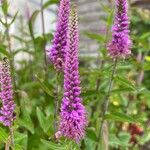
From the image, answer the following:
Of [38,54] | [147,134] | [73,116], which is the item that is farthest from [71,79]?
[147,134]

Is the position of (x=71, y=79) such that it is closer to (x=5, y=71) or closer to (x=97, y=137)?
(x=5, y=71)

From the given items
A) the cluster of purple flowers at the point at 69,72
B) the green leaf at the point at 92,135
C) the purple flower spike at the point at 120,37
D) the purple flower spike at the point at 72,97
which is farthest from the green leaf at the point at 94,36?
the purple flower spike at the point at 72,97

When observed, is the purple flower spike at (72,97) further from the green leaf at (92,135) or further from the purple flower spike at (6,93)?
the green leaf at (92,135)

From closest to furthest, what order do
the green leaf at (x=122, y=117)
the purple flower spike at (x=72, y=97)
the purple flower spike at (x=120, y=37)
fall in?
the purple flower spike at (x=72, y=97) < the purple flower spike at (x=120, y=37) < the green leaf at (x=122, y=117)

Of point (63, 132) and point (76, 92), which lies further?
point (63, 132)

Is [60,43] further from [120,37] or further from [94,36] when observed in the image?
[94,36]
